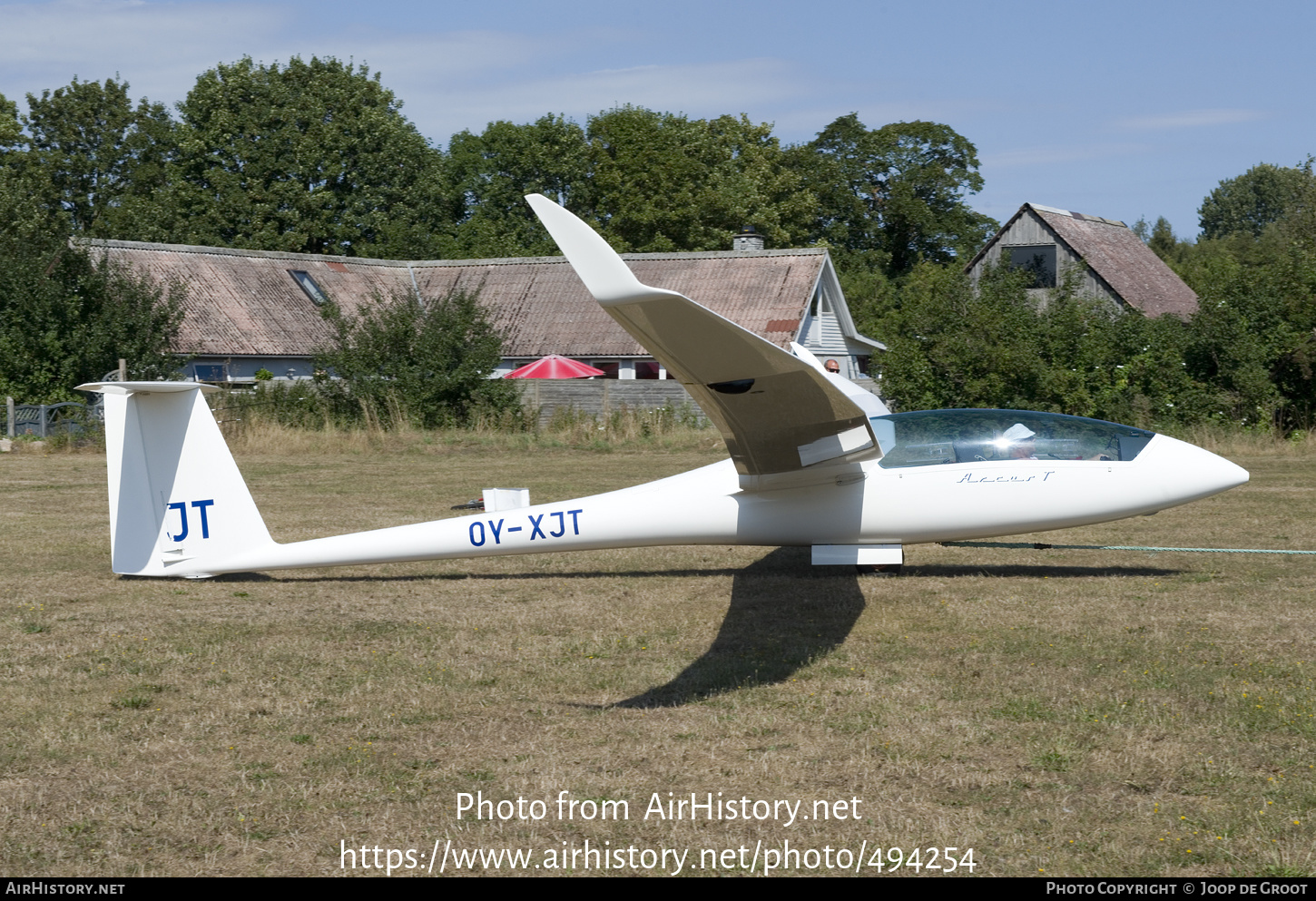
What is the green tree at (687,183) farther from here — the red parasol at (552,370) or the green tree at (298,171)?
the red parasol at (552,370)

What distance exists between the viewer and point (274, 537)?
523 inches

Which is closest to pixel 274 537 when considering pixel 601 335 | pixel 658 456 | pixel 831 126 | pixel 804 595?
pixel 804 595

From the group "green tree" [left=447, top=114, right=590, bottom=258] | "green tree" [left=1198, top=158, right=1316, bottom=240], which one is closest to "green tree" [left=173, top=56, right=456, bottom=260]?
"green tree" [left=447, top=114, right=590, bottom=258]

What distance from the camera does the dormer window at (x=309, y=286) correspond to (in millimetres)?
43406

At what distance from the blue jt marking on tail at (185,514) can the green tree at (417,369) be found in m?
18.0

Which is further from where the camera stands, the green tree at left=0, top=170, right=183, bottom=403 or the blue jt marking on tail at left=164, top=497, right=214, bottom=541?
the green tree at left=0, top=170, right=183, bottom=403

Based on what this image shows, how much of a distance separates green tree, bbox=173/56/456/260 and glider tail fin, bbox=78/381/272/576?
4778cm

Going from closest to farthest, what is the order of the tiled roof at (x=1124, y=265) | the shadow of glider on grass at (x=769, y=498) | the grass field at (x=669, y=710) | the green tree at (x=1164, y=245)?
the grass field at (x=669, y=710) → the shadow of glider on grass at (x=769, y=498) → the tiled roof at (x=1124, y=265) → the green tree at (x=1164, y=245)

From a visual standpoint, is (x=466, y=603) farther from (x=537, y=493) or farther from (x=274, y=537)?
(x=537, y=493)

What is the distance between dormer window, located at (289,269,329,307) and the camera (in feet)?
142

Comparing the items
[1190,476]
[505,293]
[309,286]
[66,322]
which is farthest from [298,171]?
[1190,476]

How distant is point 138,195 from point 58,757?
2790 inches

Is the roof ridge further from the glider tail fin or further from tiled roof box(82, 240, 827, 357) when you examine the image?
the glider tail fin

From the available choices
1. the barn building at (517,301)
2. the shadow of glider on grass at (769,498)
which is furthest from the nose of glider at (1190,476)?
the barn building at (517,301)
